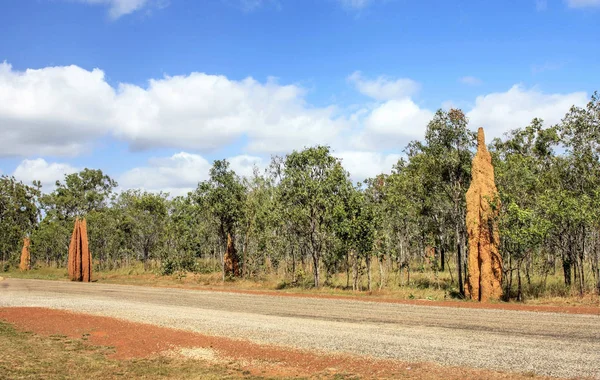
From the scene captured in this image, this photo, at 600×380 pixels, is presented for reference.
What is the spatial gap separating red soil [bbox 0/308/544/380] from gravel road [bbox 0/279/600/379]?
0.85 m

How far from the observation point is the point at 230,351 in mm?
15008

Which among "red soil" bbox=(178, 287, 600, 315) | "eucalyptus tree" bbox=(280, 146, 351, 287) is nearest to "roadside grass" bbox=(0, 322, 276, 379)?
"red soil" bbox=(178, 287, 600, 315)

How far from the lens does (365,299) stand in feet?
103

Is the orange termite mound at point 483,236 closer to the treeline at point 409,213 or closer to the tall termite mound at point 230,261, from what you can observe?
the treeline at point 409,213

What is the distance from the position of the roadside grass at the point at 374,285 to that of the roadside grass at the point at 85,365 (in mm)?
20274

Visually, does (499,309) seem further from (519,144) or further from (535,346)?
(519,144)

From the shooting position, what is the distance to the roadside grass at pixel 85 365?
1242 centimetres

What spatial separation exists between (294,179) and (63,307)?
62.7 ft

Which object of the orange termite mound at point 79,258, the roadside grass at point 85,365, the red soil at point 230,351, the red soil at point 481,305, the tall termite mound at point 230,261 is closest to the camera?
the red soil at point 230,351

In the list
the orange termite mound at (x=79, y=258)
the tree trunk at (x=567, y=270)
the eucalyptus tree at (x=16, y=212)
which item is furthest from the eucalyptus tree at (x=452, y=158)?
the eucalyptus tree at (x=16, y=212)

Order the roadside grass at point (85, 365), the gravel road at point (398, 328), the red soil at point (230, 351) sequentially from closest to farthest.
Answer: the red soil at point (230, 351), the roadside grass at point (85, 365), the gravel road at point (398, 328)

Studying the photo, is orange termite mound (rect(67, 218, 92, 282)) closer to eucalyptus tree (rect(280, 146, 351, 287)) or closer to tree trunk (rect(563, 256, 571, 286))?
eucalyptus tree (rect(280, 146, 351, 287))

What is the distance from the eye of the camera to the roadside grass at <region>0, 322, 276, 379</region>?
1242 centimetres

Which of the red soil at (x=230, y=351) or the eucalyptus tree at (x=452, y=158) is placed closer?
the red soil at (x=230, y=351)
